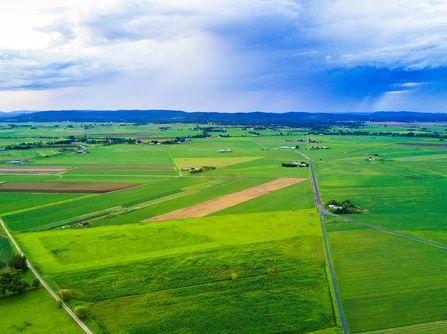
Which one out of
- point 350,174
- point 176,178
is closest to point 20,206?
point 176,178

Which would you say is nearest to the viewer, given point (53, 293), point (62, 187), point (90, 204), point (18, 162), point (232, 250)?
point (53, 293)

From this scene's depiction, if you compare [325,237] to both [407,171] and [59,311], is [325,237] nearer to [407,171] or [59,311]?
[59,311]

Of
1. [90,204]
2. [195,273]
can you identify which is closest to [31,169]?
[90,204]

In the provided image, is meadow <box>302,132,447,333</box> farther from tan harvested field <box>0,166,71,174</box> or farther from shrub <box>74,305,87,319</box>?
tan harvested field <box>0,166,71,174</box>

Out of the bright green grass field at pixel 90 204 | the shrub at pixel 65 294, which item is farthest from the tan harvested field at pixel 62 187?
the shrub at pixel 65 294

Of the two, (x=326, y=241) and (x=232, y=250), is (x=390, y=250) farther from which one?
(x=232, y=250)
